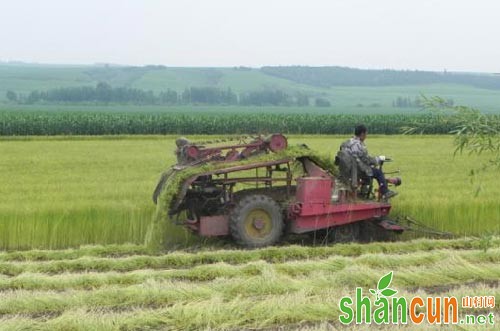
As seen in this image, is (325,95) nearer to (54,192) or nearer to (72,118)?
(72,118)

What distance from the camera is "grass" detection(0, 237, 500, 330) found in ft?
20.0

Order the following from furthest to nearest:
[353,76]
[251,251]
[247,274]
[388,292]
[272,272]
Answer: [353,76]
[251,251]
[247,274]
[272,272]
[388,292]

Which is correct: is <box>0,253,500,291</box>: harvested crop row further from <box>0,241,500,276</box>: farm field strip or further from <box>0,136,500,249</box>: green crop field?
<box>0,136,500,249</box>: green crop field

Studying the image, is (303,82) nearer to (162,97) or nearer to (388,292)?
(162,97)

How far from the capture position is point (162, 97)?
401ft

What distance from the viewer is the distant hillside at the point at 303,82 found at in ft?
434

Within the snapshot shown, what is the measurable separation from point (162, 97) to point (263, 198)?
115 meters

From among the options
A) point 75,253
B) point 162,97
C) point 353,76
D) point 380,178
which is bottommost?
point 75,253

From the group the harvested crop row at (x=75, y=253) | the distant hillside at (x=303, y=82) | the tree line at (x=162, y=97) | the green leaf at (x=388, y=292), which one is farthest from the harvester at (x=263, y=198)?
the distant hillside at (x=303, y=82)

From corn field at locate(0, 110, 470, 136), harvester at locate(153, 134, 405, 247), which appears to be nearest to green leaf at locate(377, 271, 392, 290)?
harvester at locate(153, 134, 405, 247)

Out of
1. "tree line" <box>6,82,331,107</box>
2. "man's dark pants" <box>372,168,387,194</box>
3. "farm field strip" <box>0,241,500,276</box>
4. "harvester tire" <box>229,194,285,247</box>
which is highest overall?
"tree line" <box>6,82,331,107</box>

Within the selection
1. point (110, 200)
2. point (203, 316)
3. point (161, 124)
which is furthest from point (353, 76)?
point (203, 316)

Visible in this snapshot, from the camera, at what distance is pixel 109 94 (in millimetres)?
118688

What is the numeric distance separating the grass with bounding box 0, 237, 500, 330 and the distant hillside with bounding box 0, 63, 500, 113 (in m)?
113
